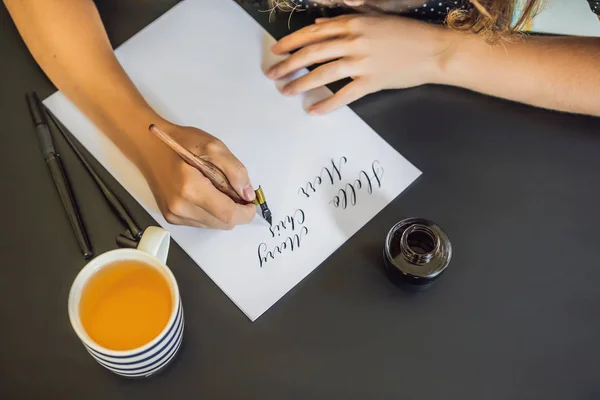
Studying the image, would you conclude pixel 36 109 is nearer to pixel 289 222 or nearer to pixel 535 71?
pixel 289 222

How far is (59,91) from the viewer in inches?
29.9

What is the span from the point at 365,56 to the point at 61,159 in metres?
0.41

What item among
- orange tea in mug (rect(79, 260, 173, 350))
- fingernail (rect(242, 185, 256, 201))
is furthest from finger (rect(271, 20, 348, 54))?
orange tea in mug (rect(79, 260, 173, 350))

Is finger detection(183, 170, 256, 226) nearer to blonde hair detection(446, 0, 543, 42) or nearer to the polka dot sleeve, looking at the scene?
blonde hair detection(446, 0, 543, 42)

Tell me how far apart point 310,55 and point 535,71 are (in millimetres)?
298

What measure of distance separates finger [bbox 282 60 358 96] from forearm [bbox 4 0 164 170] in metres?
0.19

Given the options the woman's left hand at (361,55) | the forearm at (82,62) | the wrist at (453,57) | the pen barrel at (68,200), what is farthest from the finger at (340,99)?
the pen barrel at (68,200)

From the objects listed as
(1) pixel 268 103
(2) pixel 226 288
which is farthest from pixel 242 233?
(1) pixel 268 103

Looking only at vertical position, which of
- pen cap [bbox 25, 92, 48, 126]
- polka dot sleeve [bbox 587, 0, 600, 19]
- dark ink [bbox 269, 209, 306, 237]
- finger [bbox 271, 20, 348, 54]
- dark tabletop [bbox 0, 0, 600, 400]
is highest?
pen cap [bbox 25, 92, 48, 126]

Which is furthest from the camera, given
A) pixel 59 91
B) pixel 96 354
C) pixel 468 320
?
pixel 59 91

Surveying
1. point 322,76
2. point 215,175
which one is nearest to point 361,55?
point 322,76

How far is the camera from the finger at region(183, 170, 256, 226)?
2.11 feet

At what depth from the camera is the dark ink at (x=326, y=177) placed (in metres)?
0.71

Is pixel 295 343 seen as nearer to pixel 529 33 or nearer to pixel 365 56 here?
pixel 365 56
